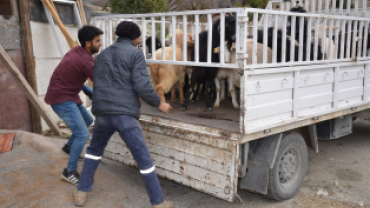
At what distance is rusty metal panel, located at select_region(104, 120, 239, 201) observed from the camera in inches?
122

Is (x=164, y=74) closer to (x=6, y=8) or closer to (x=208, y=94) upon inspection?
(x=208, y=94)

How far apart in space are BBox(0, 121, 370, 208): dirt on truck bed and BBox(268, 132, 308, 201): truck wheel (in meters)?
0.18

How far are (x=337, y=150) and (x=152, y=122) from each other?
3836 mm

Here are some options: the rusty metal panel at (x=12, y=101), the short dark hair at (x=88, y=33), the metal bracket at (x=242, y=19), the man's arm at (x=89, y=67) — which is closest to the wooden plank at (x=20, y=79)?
the rusty metal panel at (x=12, y=101)

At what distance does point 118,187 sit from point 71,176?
553 millimetres

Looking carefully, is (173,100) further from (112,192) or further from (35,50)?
(35,50)

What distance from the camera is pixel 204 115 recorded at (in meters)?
4.07

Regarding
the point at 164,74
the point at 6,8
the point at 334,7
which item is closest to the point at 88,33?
the point at 164,74

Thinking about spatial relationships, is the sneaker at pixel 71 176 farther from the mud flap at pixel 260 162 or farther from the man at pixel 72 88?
the mud flap at pixel 260 162

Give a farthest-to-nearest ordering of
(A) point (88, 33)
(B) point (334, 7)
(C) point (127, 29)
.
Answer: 1. (B) point (334, 7)
2. (A) point (88, 33)
3. (C) point (127, 29)

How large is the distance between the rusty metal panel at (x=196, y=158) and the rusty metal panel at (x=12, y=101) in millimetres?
3440

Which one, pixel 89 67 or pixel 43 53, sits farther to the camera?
pixel 43 53

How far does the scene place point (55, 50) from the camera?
6699 mm

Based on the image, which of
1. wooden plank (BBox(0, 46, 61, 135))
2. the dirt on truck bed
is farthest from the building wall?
the dirt on truck bed
